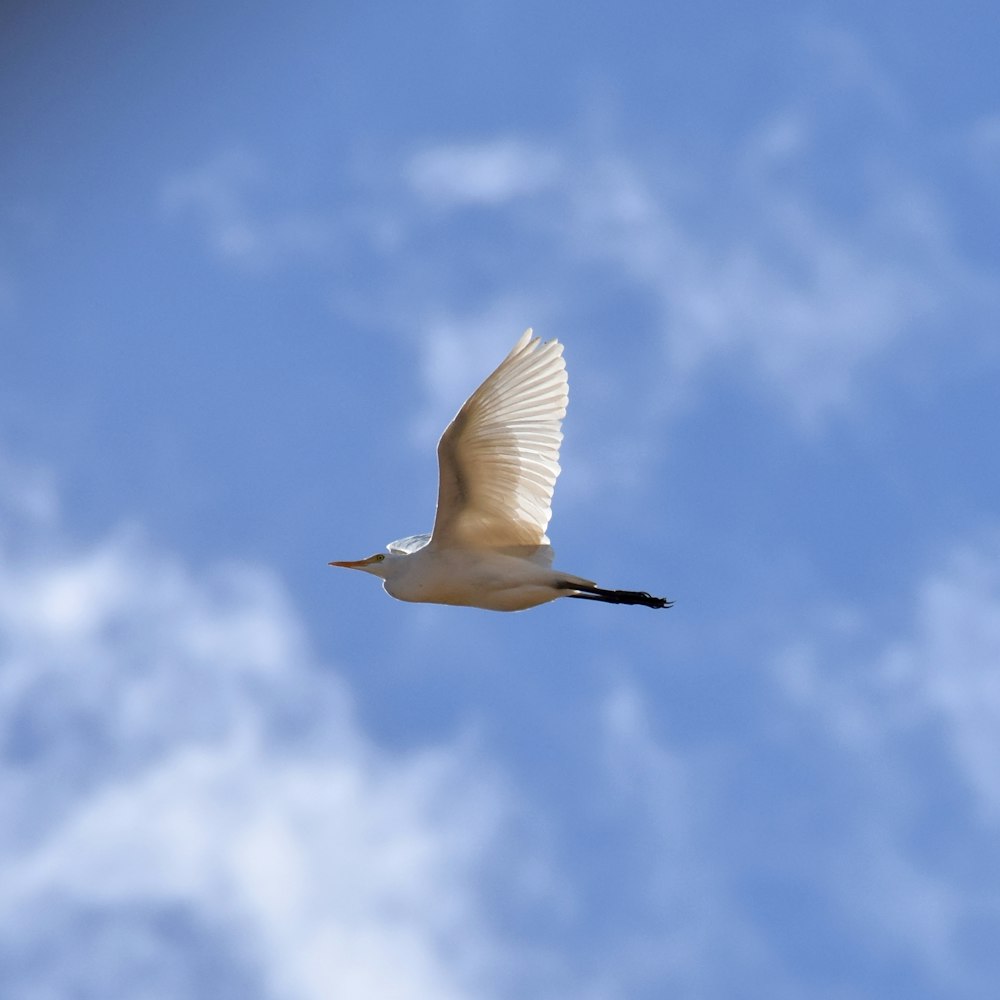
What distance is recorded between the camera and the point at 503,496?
15375 millimetres

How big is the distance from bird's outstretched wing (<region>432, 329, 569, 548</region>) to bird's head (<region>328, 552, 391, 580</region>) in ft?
2.75

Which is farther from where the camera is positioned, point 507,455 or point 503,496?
point 503,496

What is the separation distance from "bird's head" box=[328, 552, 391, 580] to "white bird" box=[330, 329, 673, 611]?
0.50m

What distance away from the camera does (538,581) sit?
1522 centimetres

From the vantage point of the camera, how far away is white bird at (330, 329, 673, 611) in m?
15.1

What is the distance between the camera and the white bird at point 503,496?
15.1 metres

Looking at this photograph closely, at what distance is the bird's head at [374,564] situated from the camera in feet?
53.1

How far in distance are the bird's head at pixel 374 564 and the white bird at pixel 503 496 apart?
50 centimetres

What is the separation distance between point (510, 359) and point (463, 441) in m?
0.83

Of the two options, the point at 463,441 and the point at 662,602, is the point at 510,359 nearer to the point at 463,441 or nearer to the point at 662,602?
the point at 463,441

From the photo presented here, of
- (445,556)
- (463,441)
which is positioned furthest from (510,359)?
(445,556)

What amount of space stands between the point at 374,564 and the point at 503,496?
68.5 inches

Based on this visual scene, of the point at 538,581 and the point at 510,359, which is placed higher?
the point at 510,359

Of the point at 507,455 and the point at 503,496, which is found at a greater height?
the point at 507,455
